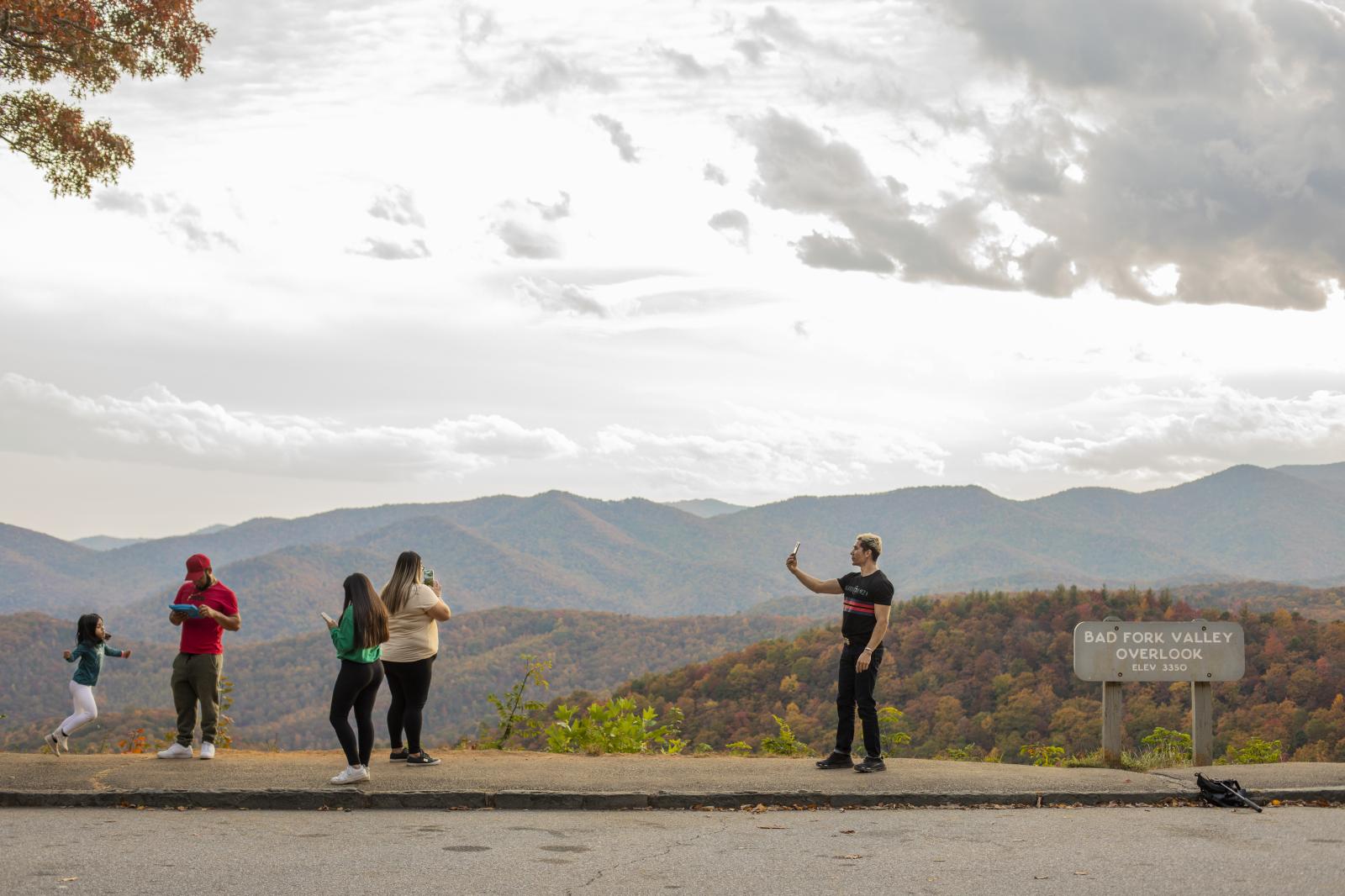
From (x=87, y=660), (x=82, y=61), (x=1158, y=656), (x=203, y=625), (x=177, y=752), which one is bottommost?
(x=177, y=752)

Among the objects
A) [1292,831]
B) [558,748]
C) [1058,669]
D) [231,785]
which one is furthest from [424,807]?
[1058,669]

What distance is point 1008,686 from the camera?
85812 millimetres

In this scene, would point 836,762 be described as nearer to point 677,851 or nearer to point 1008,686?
point 677,851

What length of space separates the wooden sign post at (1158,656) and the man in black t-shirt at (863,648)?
242 cm

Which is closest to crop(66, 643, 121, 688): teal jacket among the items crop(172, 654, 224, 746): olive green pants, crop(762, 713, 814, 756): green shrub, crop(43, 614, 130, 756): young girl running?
crop(43, 614, 130, 756): young girl running

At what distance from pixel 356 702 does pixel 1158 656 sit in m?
7.19

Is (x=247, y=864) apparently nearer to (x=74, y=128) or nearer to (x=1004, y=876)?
(x=1004, y=876)

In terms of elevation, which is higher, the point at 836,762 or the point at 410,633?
the point at 410,633

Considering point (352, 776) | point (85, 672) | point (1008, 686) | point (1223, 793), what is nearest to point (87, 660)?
point (85, 672)

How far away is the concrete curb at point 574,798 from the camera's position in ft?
29.3

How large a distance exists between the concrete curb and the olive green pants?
4.90 feet

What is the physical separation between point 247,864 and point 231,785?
2312mm

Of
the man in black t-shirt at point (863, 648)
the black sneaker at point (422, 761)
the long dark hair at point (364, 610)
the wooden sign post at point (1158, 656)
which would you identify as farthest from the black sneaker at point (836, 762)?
the long dark hair at point (364, 610)

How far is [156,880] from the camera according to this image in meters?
6.60
